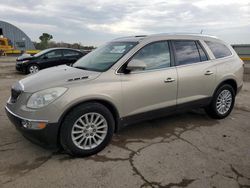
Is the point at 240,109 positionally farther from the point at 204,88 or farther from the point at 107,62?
the point at 107,62

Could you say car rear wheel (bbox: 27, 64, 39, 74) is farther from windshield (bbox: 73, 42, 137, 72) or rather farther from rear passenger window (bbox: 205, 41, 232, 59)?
rear passenger window (bbox: 205, 41, 232, 59)

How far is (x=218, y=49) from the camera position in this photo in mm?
4793

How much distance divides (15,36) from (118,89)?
44999 mm

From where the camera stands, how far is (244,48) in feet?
62.8

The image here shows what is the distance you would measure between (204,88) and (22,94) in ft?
10.6

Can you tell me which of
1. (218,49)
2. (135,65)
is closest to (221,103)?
(218,49)

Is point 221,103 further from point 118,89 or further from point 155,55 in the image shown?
point 118,89

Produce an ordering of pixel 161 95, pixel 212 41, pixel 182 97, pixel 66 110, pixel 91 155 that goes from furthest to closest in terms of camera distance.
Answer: pixel 212 41 < pixel 182 97 < pixel 161 95 < pixel 91 155 < pixel 66 110

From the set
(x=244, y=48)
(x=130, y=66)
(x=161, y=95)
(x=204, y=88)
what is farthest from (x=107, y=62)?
(x=244, y=48)

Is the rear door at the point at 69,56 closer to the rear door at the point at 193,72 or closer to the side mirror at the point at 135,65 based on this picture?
the rear door at the point at 193,72

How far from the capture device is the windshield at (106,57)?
362cm

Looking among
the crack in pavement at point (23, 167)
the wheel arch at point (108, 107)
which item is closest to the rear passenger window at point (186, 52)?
the wheel arch at point (108, 107)

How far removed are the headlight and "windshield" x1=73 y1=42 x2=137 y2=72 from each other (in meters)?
0.77

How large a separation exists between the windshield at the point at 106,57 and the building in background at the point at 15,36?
41.1 metres
